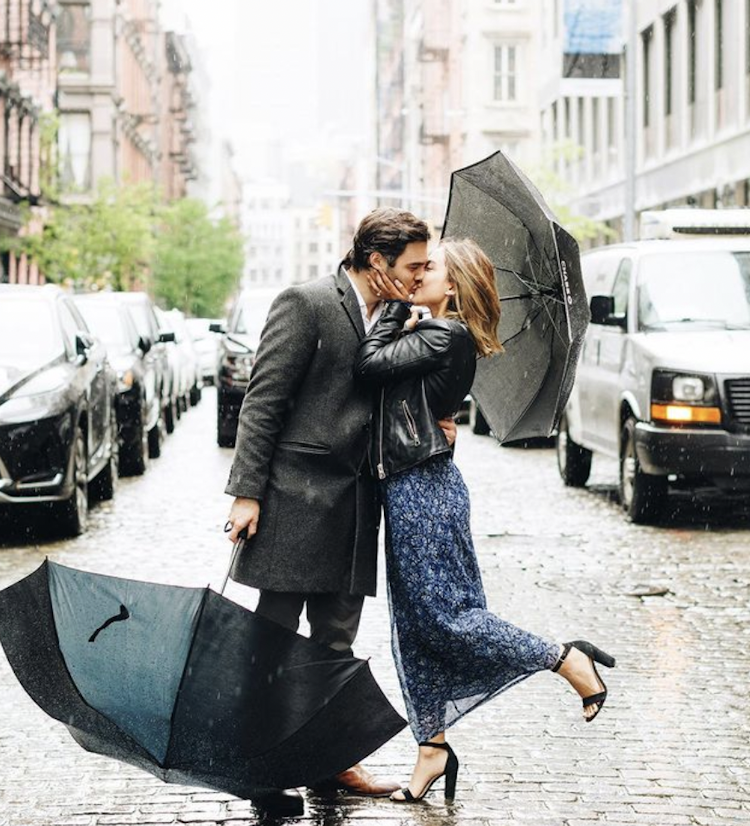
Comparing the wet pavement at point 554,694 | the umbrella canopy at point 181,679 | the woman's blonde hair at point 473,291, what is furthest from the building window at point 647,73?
the umbrella canopy at point 181,679

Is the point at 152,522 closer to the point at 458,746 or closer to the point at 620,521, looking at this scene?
the point at 620,521

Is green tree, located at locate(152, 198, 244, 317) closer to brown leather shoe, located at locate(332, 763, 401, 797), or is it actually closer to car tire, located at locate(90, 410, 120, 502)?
car tire, located at locate(90, 410, 120, 502)

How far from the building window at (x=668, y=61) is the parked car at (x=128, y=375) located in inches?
857

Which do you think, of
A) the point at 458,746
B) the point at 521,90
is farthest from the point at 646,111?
the point at 458,746

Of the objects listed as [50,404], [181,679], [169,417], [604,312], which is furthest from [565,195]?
[181,679]

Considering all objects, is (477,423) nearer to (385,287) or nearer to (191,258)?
(385,287)

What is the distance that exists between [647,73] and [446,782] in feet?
124

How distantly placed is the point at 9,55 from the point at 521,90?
29.6m

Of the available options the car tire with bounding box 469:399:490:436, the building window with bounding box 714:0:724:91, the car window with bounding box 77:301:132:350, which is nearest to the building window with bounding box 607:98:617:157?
the building window with bounding box 714:0:724:91

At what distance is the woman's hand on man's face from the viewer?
5207mm

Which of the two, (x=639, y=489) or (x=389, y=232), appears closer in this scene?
(x=389, y=232)

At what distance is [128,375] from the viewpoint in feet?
56.3

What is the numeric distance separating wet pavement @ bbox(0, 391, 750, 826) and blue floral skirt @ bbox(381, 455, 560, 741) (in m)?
0.35

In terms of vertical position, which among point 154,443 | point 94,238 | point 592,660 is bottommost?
point 592,660
